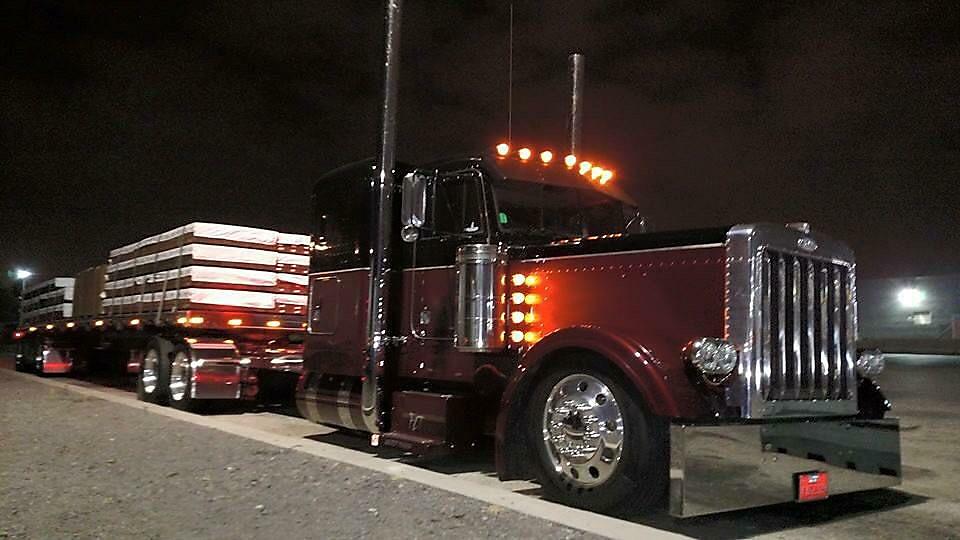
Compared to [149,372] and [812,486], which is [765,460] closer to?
[812,486]

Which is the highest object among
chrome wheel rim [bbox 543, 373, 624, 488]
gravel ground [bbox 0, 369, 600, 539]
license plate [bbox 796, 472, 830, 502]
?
chrome wheel rim [bbox 543, 373, 624, 488]

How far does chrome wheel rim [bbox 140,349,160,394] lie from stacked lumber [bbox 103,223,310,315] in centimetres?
73

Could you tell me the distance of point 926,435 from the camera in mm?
10148

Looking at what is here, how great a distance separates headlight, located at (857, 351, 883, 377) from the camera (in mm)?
6516

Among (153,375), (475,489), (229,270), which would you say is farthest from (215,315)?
(475,489)

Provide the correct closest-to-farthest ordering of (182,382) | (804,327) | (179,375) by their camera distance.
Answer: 1. (804,327)
2. (182,382)
3. (179,375)

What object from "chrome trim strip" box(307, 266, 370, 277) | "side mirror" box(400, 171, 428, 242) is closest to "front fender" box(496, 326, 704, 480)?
"side mirror" box(400, 171, 428, 242)

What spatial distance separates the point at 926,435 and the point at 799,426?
5.78 m

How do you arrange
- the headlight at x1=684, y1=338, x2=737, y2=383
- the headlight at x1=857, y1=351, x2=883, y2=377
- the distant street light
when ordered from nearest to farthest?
the headlight at x1=684, y1=338, x2=737, y2=383 → the headlight at x1=857, y1=351, x2=883, y2=377 → the distant street light

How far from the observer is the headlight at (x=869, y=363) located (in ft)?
21.4

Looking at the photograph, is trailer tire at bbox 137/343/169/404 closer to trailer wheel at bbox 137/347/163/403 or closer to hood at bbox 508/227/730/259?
trailer wheel at bbox 137/347/163/403

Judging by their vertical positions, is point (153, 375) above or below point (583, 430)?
above

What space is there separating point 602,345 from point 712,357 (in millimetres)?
736

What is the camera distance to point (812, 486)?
5.49 metres
